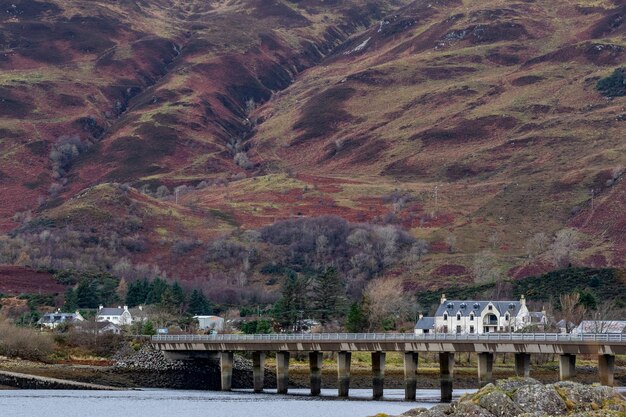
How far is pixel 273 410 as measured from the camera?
8500cm

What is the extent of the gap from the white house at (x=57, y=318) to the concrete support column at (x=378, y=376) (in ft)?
196

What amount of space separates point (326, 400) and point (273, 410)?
11.2 meters

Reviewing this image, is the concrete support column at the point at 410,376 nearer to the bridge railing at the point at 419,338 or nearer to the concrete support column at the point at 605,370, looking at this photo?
the bridge railing at the point at 419,338

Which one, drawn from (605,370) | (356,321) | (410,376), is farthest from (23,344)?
(605,370)

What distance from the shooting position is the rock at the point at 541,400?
48.7 meters

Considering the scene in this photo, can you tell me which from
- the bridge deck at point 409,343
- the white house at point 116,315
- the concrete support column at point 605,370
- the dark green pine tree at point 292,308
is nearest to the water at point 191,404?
the bridge deck at point 409,343

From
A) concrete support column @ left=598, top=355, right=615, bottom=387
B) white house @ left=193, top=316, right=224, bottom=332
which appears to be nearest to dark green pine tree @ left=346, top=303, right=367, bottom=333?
white house @ left=193, top=316, right=224, bottom=332

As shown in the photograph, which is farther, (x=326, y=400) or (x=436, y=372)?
(x=436, y=372)

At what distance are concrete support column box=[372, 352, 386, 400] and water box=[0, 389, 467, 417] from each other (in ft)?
2.68

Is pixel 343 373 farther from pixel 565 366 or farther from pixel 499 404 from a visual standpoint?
pixel 499 404

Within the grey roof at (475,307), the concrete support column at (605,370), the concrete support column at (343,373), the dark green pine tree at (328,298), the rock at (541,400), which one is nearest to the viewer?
the rock at (541,400)

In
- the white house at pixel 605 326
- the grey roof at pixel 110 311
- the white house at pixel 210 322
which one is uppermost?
the grey roof at pixel 110 311

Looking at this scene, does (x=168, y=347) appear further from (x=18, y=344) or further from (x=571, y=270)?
→ (x=571, y=270)

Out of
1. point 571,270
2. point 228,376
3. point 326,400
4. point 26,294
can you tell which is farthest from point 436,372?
point 26,294
